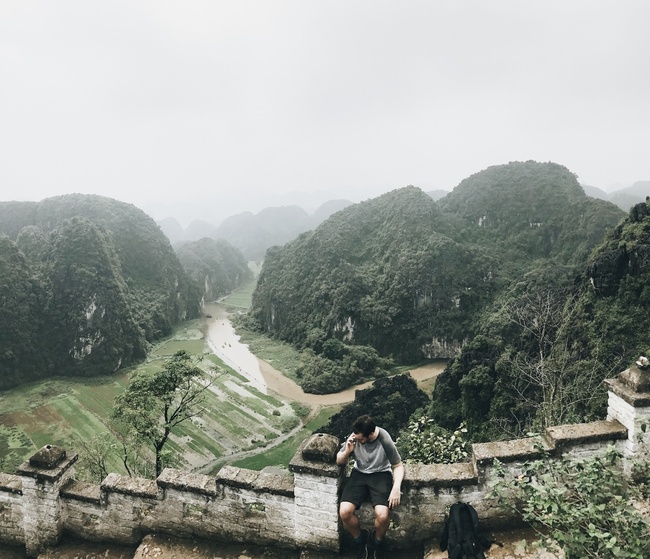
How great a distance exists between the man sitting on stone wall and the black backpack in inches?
27.2

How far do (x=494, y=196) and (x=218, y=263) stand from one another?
87590mm

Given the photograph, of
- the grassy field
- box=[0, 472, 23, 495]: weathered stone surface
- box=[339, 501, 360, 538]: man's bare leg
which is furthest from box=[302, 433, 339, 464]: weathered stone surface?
the grassy field

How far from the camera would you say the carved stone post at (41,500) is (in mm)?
6398

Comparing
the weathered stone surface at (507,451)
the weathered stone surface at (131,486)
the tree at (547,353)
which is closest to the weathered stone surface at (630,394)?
the weathered stone surface at (507,451)

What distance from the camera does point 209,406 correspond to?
134 ft

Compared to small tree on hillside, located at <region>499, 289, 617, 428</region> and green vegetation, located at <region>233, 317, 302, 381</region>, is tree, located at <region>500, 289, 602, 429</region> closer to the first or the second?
small tree on hillside, located at <region>499, 289, 617, 428</region>

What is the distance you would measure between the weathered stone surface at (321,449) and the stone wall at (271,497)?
0.01 metres

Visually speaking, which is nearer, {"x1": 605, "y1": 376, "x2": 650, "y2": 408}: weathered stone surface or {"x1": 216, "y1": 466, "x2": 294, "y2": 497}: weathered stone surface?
{"x1": 605, "y1": 376, "x2": 650, "y2": 408}: weathered stone surface

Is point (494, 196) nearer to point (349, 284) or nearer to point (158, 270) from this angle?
point (349, 284)

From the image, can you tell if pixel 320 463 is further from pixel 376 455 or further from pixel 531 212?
pixel 531 212

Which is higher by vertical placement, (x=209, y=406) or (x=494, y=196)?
(x=494, y=196)

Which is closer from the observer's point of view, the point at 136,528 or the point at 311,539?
the point at 311,539

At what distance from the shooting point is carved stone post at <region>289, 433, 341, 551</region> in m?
5.31

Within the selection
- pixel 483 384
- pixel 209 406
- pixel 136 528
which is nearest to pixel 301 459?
pixel 136 528
